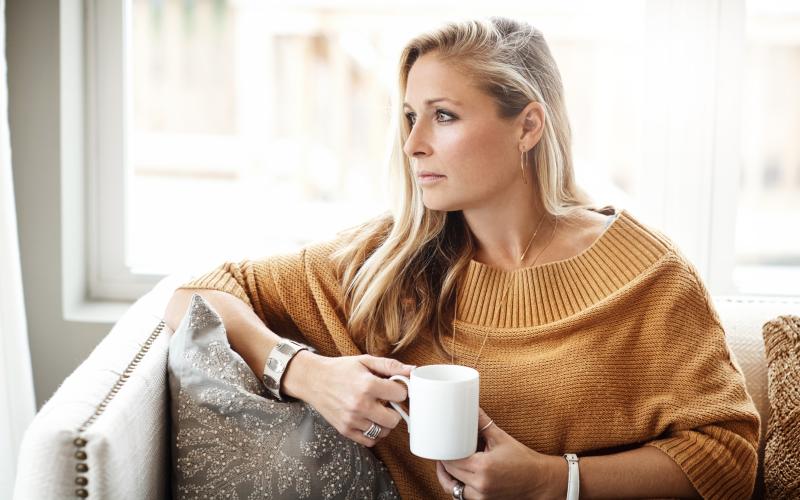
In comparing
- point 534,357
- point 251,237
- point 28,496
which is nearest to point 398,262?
point 534,357

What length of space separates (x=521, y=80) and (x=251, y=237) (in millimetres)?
1255

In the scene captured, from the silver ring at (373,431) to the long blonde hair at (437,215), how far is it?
27 centimetres

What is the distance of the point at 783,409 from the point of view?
1.47 meters

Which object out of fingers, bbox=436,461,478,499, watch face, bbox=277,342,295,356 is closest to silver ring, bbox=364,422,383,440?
fingers, bbox=436,461,478,499

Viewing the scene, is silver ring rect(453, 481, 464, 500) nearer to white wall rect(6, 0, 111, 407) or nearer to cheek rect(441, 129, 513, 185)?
cheek rect(441, 129, 513, 185)

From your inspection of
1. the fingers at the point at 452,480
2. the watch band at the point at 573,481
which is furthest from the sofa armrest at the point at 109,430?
the watch band at the point at 573,481

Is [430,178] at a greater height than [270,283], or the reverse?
[430,178]

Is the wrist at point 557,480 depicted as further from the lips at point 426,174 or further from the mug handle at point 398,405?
the lips at point 426,174

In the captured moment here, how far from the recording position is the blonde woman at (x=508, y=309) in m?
1.35

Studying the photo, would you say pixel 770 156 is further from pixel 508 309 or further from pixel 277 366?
pixel 277 366

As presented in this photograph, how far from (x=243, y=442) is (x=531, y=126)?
0.80 metres

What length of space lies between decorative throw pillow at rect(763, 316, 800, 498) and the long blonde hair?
1.50 ft

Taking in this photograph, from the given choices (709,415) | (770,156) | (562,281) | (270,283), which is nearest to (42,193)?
(270,283)

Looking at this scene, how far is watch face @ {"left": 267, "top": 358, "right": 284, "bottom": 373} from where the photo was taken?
1376 millimetres
